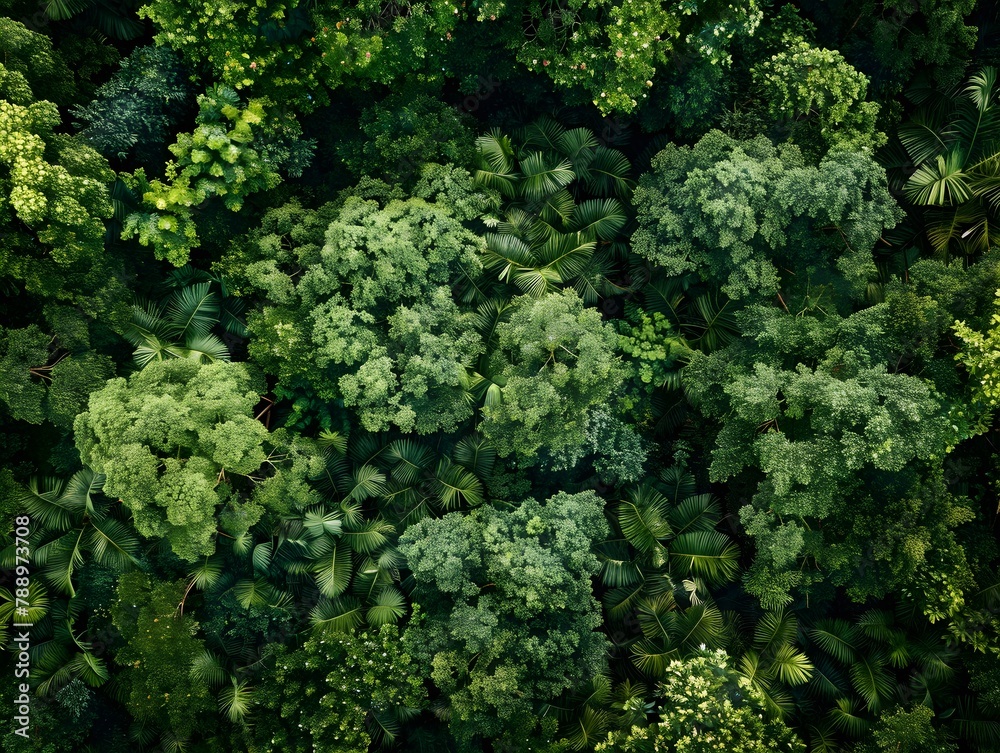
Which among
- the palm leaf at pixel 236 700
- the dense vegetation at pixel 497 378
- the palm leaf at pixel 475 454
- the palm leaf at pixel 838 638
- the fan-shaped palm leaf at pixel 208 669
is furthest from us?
the palm leaf at pixel 475 454

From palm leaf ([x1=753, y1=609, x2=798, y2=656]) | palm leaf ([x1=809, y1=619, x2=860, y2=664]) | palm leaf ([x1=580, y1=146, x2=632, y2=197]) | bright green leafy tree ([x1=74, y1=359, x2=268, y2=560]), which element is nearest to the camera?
bright green leafy tree ([x1=74, y1=359, x2=268, y2=560])

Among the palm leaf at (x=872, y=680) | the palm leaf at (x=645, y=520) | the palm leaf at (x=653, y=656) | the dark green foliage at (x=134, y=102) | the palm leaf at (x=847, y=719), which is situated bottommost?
the palm leaf at (x=847, y=719)

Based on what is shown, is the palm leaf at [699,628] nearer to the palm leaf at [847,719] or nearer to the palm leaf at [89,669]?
the palm leaf at [847,719]

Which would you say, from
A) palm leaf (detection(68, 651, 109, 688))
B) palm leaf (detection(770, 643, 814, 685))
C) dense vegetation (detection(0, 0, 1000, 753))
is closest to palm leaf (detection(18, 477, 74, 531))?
dense vegetation (detection(0, 0, 1000, 753))

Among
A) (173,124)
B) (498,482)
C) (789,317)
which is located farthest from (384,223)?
(789,317)

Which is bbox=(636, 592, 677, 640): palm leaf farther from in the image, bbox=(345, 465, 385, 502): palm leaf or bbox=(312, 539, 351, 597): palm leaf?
bbox=(312, 539, 351, 597): palm leaf

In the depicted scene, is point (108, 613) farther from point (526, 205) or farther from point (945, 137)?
point (945, 137)

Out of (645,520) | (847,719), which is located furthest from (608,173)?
(847,719)

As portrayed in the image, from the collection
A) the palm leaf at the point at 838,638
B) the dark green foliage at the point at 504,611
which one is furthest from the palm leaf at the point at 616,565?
the palm leaf at the point at 838,638
